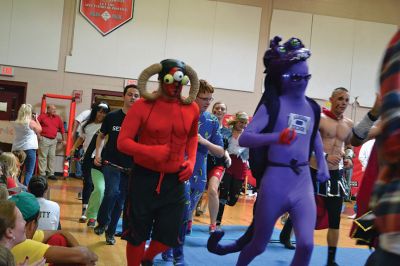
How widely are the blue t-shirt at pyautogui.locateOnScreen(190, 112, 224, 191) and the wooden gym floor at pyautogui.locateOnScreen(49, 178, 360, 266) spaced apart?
3.36 ft

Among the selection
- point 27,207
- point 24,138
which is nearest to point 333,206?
point 27,207

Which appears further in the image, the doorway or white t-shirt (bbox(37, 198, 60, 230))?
the doorway

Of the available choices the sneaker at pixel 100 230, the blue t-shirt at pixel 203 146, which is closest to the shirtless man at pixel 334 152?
the blue t-shirt at pixel 203 146


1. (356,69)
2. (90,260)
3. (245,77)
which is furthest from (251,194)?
(90,260)

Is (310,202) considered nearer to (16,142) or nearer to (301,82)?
(301,82)

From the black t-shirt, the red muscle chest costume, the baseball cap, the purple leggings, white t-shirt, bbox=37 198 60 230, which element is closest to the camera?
the baseball cap

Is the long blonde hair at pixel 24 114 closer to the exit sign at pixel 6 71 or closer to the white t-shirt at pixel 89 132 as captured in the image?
the white t-shirt at pixel 89 132

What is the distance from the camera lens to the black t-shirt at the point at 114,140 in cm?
544

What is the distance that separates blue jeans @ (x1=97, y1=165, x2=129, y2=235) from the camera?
5520mm

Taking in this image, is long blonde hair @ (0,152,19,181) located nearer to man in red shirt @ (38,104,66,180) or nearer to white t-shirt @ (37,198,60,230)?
white t-shirt @ (37,198,60,230)

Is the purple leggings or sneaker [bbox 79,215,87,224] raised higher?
the purple leggings

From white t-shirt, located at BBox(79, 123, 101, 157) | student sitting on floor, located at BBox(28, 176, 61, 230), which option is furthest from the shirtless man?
white t-shirt, located at BBox(79, 123, 101, 157)

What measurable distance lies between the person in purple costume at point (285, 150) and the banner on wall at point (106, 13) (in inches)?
425

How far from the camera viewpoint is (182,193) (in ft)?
12.1
